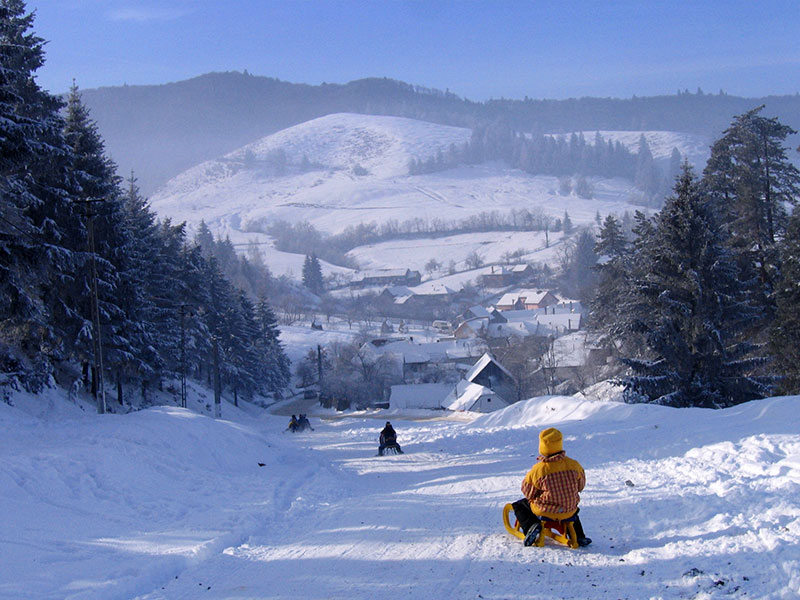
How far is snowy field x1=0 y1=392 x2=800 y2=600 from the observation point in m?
5.90

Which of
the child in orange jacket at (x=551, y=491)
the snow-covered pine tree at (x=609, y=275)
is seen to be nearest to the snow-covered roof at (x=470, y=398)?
the snow-covered pine tree at (x=609, y=275)

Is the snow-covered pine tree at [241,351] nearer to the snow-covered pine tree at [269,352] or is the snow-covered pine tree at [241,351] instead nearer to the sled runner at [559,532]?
the snow-covered pine tree at [269,352]

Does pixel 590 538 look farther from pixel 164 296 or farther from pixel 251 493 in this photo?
pixel 164 296

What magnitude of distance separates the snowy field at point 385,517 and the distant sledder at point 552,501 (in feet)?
0.51

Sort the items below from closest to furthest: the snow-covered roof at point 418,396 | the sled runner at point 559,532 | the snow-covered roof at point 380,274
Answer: the sled runner at point 559,532 → the snow-covered roof at point 418,396 → the snow-covered roof at point 380,274

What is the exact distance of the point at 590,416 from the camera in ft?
64.7

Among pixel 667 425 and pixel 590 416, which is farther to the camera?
pixel 590 416

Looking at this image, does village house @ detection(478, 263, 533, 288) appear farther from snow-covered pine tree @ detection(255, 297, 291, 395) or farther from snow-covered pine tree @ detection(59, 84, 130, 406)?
snow-covered pine tree @ detection(59, 84, 130, 406)

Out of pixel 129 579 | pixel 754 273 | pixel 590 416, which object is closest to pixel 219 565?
pixel 129 579

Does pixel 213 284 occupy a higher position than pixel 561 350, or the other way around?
pixel 213 284

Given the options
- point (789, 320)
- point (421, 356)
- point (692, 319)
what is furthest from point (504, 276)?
point (692, 319)

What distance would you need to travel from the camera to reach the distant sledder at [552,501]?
6836mm

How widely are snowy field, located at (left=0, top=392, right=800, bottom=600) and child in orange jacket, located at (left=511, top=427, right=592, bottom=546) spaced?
0.83 ft

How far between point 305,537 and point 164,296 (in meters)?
34.3
